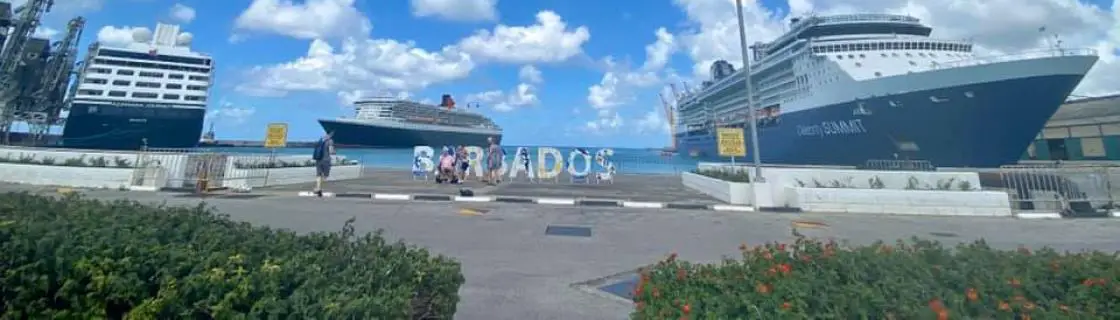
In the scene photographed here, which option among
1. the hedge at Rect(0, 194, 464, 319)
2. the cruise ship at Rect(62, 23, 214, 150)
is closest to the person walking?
the hedge at Rect(0, 194, 464, 319)

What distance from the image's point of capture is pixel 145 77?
5628 centimetres

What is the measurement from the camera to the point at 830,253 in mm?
3152

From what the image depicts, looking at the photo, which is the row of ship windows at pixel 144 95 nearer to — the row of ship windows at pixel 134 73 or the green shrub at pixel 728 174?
the row of ship windows at pixel 134 73

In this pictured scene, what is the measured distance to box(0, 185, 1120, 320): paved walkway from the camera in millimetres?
4379

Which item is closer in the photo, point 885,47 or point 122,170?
point 122,170

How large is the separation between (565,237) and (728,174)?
945cm

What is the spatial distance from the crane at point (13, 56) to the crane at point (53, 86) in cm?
331

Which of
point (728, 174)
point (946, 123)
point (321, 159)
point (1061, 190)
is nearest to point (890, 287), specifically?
point (321, 159)

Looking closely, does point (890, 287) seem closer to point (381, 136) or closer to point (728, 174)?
point (728, 174)

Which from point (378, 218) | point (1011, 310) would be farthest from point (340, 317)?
point (378, 218)

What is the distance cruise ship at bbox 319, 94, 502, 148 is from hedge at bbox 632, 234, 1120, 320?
244 ft

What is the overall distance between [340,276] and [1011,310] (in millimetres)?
2799

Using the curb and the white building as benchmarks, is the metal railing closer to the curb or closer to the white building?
the curb

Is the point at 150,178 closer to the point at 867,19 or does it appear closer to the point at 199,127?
the point at 867,19
